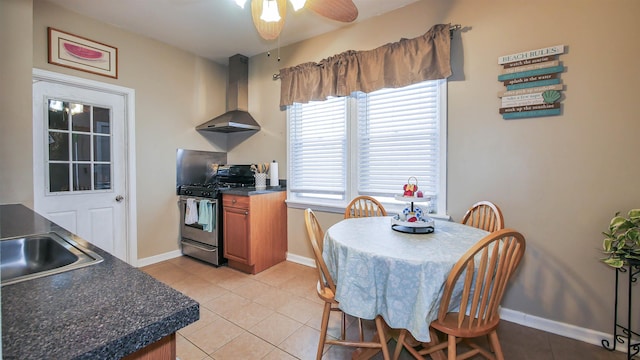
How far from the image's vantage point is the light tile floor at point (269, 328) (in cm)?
177

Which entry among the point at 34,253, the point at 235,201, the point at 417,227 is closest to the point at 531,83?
the point at 417,227

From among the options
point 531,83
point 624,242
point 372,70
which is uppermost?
point 372,70

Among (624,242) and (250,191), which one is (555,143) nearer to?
(624,242)

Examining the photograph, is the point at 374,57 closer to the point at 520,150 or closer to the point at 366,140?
the point at 366,140

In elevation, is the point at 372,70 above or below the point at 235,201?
above

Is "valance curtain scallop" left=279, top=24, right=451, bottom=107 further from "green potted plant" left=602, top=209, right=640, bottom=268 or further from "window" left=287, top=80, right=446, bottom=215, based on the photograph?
"green potted plant" left=602, top=209, right=640, bottom=268

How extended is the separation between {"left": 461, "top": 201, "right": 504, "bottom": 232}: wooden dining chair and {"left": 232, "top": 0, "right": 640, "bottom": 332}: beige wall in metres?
0.16

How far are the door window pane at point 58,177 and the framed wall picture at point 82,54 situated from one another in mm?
968

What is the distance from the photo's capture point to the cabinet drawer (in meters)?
2.97

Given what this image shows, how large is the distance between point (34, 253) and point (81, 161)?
6.27 feet

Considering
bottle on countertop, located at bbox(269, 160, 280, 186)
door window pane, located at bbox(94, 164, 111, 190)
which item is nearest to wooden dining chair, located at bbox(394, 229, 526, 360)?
bottle on countertop, located at bbox(269, 160, 280, 186)

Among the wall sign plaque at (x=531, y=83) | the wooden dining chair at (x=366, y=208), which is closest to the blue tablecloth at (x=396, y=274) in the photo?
the wooden dining chair at (x=366, y=208)

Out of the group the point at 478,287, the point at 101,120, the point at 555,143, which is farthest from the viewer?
the point at 101,120

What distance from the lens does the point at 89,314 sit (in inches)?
25.0
